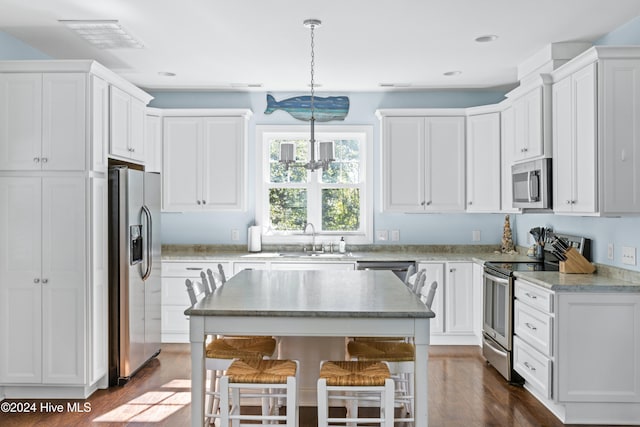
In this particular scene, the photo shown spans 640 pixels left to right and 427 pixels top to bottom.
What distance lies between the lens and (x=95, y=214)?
376 cm

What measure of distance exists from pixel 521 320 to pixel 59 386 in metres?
3.38

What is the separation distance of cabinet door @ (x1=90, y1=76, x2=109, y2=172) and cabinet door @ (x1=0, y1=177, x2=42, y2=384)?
0.42 meters

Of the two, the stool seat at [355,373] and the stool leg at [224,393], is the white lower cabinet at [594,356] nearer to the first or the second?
the stool seat at [355,373]

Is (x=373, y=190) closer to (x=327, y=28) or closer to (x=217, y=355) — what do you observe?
(x=327, y=28)

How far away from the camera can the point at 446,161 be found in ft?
18.0

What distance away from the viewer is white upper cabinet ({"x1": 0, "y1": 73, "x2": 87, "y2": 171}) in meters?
3.67

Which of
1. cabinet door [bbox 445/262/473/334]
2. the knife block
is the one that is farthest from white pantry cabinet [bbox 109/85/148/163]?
the knife block

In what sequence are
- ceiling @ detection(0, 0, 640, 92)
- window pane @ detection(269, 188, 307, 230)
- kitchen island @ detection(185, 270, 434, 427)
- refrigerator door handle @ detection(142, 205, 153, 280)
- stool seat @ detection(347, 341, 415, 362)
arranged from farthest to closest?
window pane @ detection(269, 188, 307, 230), refrigerator door handle @ detection(142, 205, 153, 280), ceiling @ detection(0, 0, 640, 92), stool seat @ detection(347, 341, 415, 362), kitchen island @ detection(185, 270, 434, 427)

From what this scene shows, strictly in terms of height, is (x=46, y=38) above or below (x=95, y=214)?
above

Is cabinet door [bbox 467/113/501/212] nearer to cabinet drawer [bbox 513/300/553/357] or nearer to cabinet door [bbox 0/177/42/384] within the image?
cabinet drawer [bbox 513/300/553/357]

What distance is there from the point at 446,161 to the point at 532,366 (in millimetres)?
2422

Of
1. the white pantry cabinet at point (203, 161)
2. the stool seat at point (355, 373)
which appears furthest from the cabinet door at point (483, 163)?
the stool seat at point (355, 373)

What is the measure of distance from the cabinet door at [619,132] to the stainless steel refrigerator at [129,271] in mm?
3361

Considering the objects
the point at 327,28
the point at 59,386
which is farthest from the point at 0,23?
the point at 59,386
